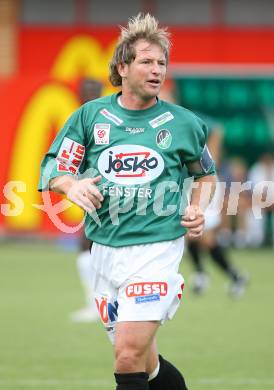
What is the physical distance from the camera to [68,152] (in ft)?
20.1

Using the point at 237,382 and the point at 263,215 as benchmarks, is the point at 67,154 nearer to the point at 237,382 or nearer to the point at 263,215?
the point at 237,382

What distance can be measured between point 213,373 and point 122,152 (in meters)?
2.85

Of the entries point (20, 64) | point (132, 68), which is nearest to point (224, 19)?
point (20, 64)

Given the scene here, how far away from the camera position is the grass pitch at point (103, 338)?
26.9ft

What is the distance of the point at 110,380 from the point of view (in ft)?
26.6

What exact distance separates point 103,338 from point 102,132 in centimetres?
448

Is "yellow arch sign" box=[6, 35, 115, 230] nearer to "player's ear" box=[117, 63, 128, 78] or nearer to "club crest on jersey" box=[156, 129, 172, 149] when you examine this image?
"player's ear" box=[117, 63, 128, 78]

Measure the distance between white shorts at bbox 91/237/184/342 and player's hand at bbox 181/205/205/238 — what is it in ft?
0.55

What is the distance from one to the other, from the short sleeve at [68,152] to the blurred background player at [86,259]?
313 cm

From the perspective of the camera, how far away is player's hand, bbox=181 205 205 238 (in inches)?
235

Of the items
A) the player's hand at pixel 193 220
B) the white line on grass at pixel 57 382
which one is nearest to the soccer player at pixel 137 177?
the player's hand at pixel 193 220

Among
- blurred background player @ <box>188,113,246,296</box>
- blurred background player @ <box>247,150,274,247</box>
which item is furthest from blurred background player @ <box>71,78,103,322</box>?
blurred background player @ <box>247,150,274,247</box>

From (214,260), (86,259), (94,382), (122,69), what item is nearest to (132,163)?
(122,69)

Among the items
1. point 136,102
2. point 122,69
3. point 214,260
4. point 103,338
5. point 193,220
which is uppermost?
point 122,69
